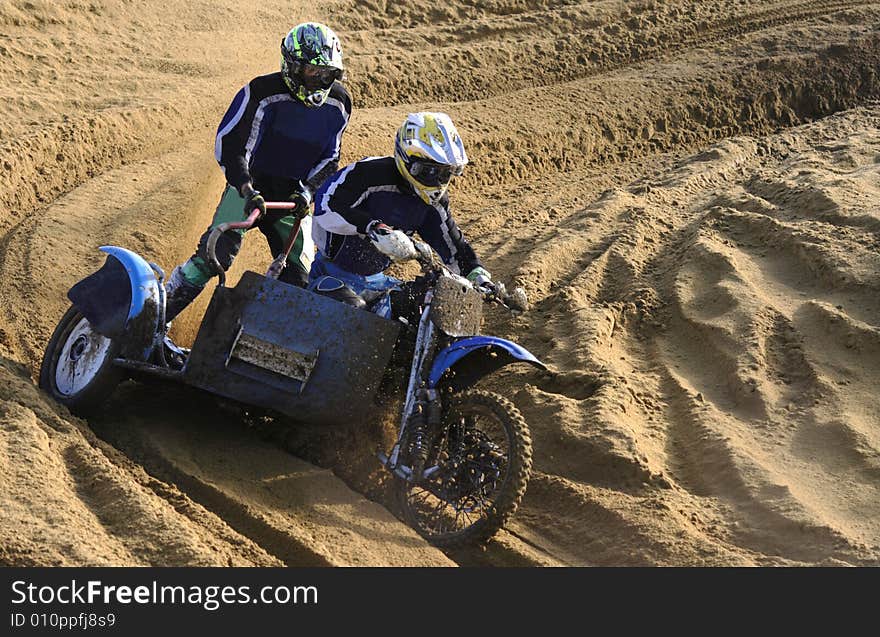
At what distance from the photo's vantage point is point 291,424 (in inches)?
268

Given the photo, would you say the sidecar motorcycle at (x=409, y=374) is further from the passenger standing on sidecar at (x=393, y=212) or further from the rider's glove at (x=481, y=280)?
the passenger standing on sidecar at (x=393, y=212)

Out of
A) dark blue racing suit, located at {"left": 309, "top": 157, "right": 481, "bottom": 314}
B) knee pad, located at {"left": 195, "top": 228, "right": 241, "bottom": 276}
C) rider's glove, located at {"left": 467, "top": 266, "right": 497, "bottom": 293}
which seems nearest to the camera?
rider's glove, located at {"left": 467, "top": 266, "right": 497, "bottom": 293}

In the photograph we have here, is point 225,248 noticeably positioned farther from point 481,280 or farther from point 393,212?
point 481,280

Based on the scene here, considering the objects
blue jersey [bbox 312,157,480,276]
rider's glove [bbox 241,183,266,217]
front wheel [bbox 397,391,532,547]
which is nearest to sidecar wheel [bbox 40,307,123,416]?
rider's glove [bbox 241,183,266,217]

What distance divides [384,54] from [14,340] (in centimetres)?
679

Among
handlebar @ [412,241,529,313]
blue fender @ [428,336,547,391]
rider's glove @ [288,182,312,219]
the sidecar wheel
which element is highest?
rider's glove @ [288,182,312,219]

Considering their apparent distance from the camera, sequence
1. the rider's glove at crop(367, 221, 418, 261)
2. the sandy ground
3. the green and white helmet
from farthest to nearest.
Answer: the green and white helmet, the rider's glove at crop(367, 221, 418, 261), the sandy ground

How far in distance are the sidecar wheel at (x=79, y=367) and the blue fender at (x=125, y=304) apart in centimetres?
10

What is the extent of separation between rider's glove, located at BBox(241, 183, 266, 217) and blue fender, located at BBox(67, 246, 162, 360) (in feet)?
2.32

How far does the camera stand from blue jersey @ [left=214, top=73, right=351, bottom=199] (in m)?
7.27

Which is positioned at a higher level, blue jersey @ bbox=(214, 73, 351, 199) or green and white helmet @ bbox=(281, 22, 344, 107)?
green and white helmet @ bbox=(281, 22, 344, 107)

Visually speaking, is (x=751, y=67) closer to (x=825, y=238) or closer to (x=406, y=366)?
(x=825, y=238)

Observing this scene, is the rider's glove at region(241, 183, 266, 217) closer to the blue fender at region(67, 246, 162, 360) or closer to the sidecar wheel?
the blue fender at region(67, 246, 162, 360)

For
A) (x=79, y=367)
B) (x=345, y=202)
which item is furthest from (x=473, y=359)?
(x=79, y=367)
